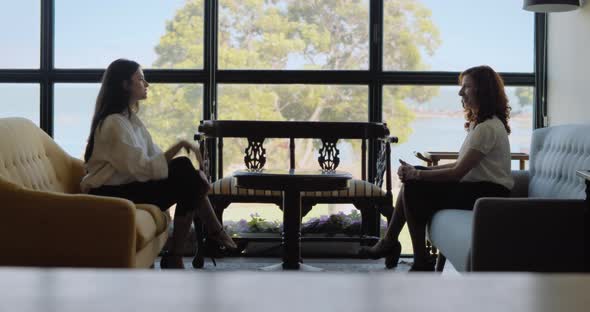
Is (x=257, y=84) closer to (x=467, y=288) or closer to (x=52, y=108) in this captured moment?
(x=52, y=108)

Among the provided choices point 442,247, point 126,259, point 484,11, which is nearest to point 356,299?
point 126,259

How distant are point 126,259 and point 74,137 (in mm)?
2799

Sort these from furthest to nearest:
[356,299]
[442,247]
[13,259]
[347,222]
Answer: [347,222]
[442,247]
[13,259]
[356,299]

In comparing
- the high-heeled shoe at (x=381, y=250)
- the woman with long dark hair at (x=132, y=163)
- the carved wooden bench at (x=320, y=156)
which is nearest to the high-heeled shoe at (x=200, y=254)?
the carved wooden bench at (x=320, y=156)

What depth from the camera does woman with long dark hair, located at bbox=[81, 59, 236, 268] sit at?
12.3 ft

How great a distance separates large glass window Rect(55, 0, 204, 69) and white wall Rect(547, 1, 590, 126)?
2.53m

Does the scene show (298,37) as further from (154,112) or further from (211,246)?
(211,246)

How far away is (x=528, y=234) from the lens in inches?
119

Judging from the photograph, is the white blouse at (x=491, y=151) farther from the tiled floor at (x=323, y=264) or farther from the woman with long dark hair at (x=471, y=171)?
the tiled floor at (x=323, y=264)

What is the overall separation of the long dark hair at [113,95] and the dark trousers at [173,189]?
0.90 ft

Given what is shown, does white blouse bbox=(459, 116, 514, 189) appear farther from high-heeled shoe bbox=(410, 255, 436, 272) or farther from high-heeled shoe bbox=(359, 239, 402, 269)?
high-heeled shoe bbox=(359, 239, 402, 269)

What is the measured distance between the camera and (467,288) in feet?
0.92

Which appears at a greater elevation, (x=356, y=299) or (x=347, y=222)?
(x=356, y=299)

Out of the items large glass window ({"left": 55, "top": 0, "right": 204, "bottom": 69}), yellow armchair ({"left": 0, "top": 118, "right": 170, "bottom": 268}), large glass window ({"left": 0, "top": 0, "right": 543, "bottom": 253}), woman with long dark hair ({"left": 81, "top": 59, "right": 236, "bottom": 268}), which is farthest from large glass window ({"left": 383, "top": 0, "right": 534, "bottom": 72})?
yellow armchair ({"left": 0, "top": 118, "right": 170, "bottom": 268})
